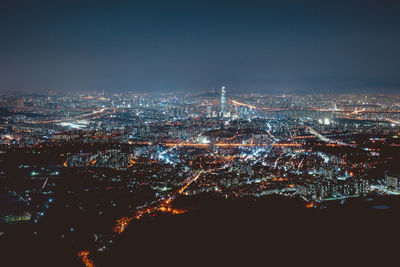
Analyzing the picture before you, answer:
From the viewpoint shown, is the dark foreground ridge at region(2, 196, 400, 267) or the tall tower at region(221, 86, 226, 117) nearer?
the dark foreground ridge at region(2, 196, 400, 267)

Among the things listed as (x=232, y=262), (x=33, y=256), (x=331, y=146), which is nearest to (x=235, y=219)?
(x=232, y=262)

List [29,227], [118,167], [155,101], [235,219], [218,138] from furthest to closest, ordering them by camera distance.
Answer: [155,101] → [218,138] → [118,167] → [235,219] → [29,227]

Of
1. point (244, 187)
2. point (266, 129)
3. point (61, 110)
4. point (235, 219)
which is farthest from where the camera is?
point (61, 110)

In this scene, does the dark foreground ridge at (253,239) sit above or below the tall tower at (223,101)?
below

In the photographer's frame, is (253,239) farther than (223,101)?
No

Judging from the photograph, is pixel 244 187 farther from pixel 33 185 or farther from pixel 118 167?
pixel 33 185

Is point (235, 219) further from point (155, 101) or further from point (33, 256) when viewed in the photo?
point (155, 101)

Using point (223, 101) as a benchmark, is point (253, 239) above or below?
below

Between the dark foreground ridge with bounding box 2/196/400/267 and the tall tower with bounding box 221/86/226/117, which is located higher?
the tall tower with bounding box 221/86/226/117

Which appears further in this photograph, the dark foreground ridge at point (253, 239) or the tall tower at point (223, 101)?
the tall tower at point (223, 101)

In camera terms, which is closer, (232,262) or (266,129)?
(232,262)
